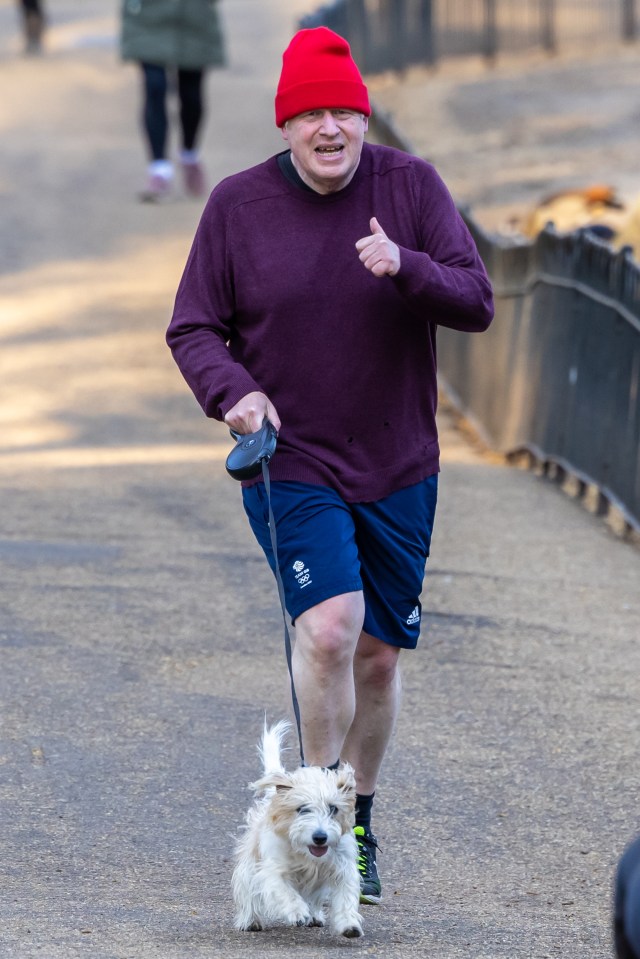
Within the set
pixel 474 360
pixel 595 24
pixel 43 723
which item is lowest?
pixel 595 24

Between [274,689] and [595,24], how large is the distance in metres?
21.7

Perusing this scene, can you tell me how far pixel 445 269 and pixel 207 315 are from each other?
0.63m

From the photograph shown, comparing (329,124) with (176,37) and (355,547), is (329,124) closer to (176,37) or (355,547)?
(355,547)

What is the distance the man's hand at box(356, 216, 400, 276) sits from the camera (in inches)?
166

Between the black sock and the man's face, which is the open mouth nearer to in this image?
the man's face

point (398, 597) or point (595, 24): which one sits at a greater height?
point (398, 597)

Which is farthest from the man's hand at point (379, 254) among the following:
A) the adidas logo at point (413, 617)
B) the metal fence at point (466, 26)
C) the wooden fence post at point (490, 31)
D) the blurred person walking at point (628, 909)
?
the wooden fence post at point (490, 31)

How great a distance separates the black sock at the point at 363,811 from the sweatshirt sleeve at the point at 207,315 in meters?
1.14

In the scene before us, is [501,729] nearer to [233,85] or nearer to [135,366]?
[135,366]

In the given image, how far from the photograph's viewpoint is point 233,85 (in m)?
23.0

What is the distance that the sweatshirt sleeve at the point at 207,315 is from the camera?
14.5 feet

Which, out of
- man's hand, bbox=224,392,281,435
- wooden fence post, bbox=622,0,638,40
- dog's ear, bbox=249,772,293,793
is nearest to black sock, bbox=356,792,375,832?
dog's ear, bbox=249,772,293,793

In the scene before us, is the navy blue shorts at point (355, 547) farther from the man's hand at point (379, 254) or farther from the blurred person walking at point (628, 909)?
the blurred person walking at point (628, 909)

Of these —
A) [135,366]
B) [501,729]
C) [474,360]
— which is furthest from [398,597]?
[135,366]
